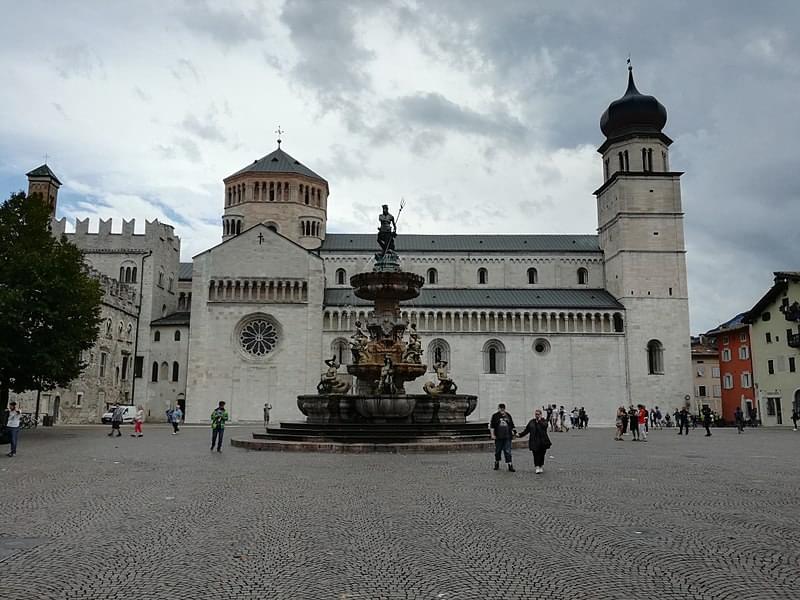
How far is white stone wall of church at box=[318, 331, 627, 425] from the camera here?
59500mm

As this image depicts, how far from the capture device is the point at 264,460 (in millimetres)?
18422

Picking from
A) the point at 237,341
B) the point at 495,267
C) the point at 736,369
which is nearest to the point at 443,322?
the point at 495,267

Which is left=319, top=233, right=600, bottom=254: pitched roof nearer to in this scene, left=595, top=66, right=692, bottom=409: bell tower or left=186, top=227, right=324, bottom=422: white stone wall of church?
left=595, top=66, right=692, bottom=409: bell tower

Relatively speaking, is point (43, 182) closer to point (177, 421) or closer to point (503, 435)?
point (177, 421)

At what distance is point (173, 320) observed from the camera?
206ft

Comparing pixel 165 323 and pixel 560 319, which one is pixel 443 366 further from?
pixel 165 323

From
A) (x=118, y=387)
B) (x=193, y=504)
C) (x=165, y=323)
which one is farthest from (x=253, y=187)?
(x=193, y=504)

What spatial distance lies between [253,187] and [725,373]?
5122cm

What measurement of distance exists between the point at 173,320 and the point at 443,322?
80.3ft

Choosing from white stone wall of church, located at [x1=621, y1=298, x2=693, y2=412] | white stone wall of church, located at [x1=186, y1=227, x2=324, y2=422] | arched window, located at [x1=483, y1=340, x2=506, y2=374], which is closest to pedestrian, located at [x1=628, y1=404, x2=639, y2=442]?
arched window, located at [x1=483, y1=340, x2=506, y2=374]

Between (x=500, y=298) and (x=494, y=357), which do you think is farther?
(x=500, y=298)

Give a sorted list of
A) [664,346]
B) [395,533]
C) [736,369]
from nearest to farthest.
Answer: [395,533], [664,346], [736,369]

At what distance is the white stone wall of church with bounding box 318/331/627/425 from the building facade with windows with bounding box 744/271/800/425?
1112 cm

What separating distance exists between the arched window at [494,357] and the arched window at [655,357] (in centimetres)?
1270
